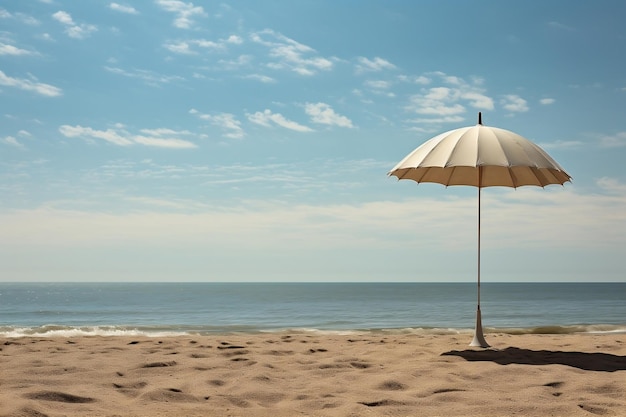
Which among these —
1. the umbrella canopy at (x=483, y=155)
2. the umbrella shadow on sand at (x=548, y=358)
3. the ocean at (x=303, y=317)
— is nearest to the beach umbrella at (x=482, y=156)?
the umbrella canopy at (x=483, y=155)

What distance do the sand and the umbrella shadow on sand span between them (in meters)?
0.01

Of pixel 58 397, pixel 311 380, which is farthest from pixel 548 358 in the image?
pixel 58 397

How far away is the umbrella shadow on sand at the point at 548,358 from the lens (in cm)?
608

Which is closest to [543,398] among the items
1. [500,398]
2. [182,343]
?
[500,398]

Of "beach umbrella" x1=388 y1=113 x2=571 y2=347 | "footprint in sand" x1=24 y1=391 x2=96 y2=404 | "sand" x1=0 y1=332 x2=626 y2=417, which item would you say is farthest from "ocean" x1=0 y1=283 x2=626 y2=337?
"footprint in sand" x1=24 y1=391 x2=96 y2=404

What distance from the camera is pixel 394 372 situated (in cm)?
552

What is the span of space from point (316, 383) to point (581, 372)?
271 cm

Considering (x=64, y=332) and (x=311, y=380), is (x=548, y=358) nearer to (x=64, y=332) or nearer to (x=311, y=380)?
(x=311, y=380)

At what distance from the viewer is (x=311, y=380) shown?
5270 millimetres

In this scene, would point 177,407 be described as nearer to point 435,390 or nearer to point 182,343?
point 435,390

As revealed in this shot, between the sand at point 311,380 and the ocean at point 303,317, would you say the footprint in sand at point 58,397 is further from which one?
the ocean at point 303,317

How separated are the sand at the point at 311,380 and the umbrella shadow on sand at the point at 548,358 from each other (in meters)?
0.01

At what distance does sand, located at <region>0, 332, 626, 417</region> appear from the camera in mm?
4168

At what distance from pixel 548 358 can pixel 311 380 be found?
3098 millimetres
